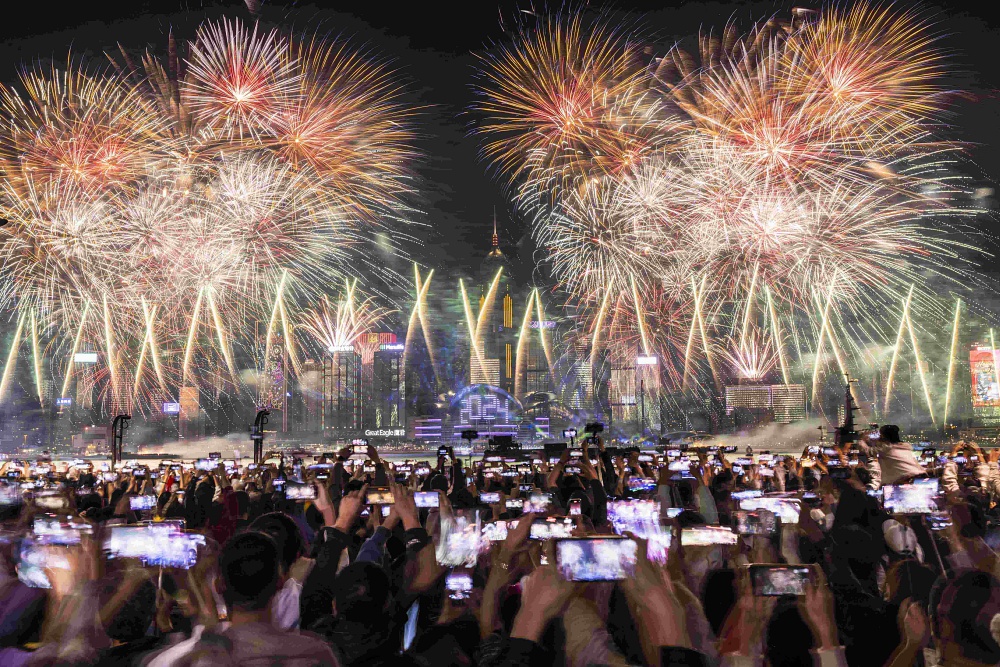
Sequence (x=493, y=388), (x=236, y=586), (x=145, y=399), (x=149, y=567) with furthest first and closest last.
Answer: (x=493, y=388) → (x=145, y=399) → (x=149, y=567) → (x=236, y=586)

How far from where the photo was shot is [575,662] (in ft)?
15.4

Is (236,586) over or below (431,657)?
over

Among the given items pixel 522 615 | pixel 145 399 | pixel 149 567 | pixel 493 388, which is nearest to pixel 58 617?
pixel 149 567

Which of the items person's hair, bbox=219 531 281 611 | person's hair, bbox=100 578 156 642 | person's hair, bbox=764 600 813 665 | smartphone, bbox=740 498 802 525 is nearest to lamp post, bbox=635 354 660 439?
smartphone, bbox=740 498 802 525

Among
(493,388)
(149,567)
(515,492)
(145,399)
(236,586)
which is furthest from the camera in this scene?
(493,388)

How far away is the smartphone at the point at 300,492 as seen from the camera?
13500 mm

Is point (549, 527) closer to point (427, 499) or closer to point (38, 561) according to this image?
point (427, 499)

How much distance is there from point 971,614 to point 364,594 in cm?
343

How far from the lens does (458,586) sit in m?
7.34

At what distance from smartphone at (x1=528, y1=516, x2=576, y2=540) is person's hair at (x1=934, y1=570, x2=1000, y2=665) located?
376 centimetres

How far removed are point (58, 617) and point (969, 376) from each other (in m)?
119

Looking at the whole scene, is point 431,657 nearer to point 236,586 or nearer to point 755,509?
point 236,586

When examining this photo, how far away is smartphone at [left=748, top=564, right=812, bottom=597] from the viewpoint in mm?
5488

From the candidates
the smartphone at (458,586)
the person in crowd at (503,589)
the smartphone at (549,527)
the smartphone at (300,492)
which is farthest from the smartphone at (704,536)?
the smartphone at (300,492)
